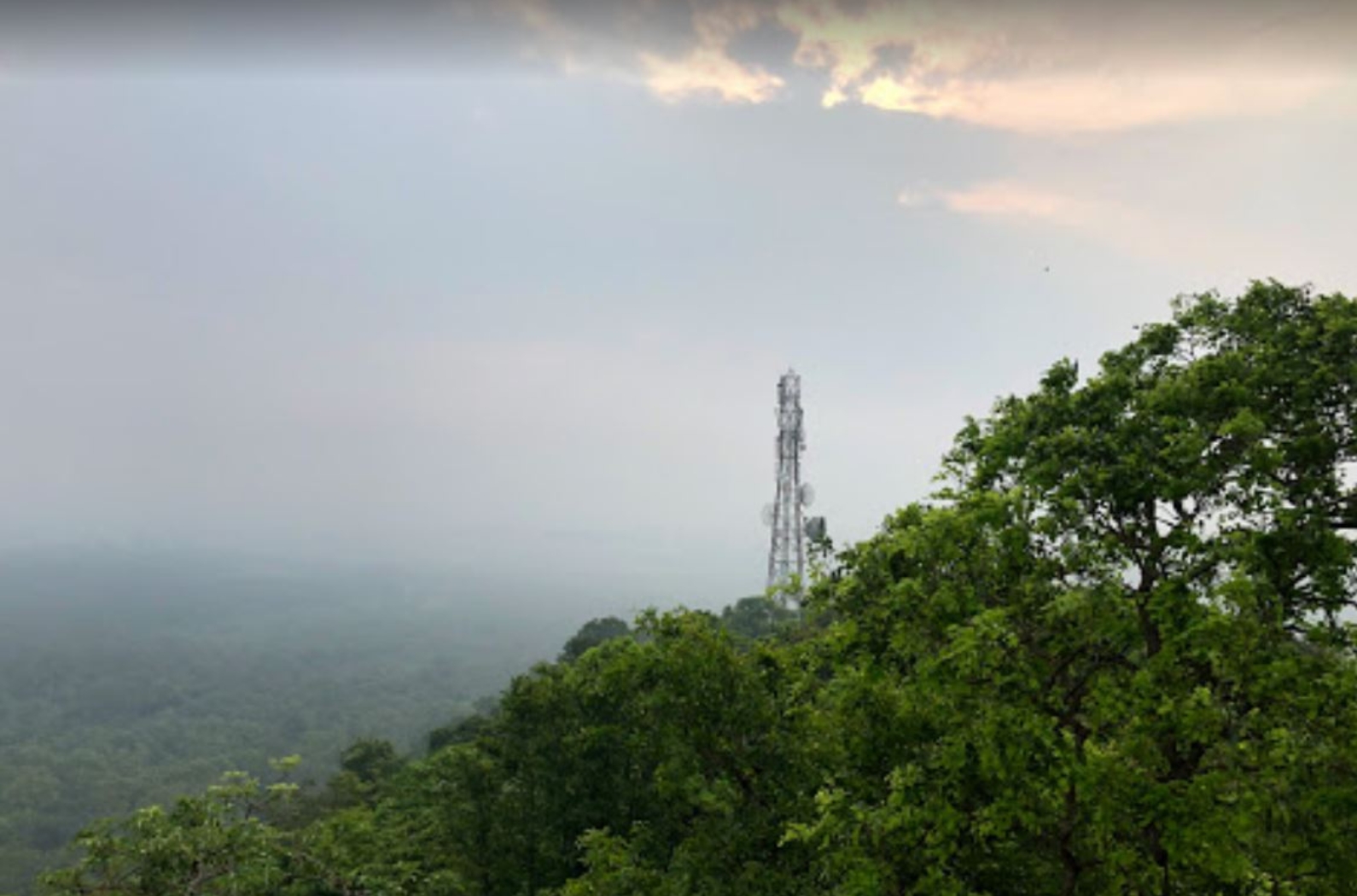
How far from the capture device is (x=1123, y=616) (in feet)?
37.1

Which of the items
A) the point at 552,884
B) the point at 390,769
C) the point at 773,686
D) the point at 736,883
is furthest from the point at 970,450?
the point at 390,769

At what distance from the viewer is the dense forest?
10.1 meters

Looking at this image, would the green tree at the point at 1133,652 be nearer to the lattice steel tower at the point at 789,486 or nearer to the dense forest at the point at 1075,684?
the dense forest at the point at 1075,684

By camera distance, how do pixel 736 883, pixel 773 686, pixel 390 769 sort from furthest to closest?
1. pixel 390 769
2. pixel 773 686
3. pixel 736 883

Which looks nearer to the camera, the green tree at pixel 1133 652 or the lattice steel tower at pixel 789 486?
the green tree at pixel 1133 652

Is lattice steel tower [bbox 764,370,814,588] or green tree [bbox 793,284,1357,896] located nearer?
green tree [bbox 793,284,1357,896]

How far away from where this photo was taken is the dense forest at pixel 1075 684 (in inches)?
399

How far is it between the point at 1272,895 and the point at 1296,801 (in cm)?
164

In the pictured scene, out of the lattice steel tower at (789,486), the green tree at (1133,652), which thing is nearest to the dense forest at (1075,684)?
the green tree at (1133,652)

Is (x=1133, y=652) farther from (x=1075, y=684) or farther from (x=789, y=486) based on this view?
(x=789, y=486)

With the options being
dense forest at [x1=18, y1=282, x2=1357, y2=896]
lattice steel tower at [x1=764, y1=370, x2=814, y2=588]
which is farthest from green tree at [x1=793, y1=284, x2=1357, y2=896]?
lattice steel tower at [x1=764, y1=370, x2=814, y2=588]

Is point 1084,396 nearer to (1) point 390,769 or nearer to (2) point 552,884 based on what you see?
(2) point 552,884

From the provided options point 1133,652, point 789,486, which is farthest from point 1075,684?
point 789,486

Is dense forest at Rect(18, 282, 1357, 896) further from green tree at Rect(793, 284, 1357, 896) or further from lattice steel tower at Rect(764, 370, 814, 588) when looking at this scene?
lattice steel tower at Rect(764, 370, 814, 588)
